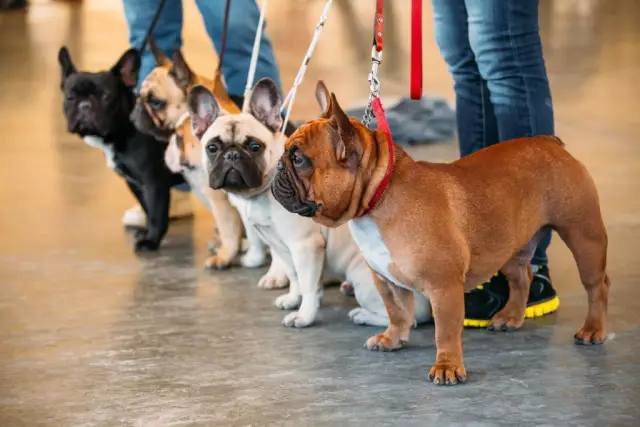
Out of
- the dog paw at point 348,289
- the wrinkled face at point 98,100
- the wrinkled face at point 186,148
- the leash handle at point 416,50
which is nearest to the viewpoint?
the leash handle at point 416,50

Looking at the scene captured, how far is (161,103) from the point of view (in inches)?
161

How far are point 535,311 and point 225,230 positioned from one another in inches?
52.0

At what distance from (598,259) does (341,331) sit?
2.64 ft

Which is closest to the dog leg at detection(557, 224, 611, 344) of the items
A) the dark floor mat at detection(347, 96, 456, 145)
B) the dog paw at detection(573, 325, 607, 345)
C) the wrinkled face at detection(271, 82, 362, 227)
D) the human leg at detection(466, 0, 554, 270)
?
the dog paw at detection(573, 325, 607, 345)

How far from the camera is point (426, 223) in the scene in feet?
8.66

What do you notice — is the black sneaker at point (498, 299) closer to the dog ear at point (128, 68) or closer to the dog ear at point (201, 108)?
the dog ear at point (201, 108)

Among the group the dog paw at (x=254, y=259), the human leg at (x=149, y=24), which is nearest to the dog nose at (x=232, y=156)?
the dog paw at (x=254, y=259)

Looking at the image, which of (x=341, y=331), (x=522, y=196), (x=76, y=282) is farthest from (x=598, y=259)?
(x=76, y=282)

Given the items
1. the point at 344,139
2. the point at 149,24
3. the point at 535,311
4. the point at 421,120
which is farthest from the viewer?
the point at 421,120

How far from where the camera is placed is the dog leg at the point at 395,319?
2.91 meters

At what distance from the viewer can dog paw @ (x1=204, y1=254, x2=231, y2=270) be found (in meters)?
3.97

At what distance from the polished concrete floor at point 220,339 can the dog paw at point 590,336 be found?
0.03 metres

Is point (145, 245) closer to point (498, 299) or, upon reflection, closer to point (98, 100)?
point (98, 100)

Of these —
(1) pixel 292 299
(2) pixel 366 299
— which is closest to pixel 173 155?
(1) pixel 292 299
